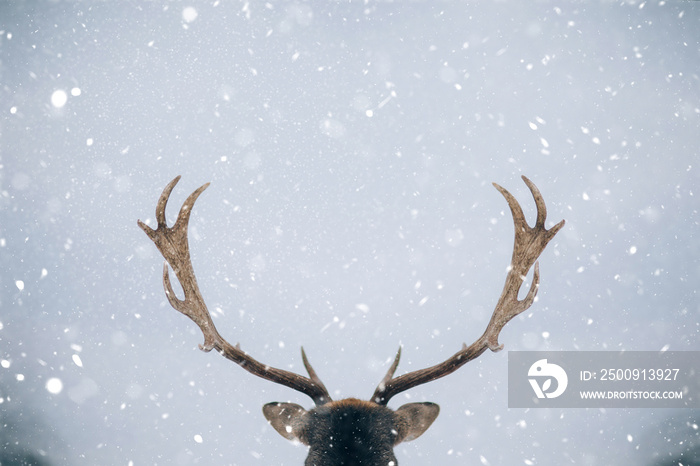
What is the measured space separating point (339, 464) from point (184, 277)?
2031 millimetres

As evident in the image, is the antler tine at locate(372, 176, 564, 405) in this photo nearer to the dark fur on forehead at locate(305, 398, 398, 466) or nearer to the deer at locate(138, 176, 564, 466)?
the deer at locate(138, 176, 564, 466)

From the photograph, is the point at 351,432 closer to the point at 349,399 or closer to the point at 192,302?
the point at 349,399

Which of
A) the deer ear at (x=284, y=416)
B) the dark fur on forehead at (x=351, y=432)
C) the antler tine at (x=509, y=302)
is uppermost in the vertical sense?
the antler tine at (x=509, y=302)

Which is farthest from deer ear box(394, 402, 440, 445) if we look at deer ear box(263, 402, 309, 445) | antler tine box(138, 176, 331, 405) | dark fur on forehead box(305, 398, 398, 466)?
deer ear box(263, 402, 309, 445)

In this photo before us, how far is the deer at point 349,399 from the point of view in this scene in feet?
13.1

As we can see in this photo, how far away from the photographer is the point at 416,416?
4434 mm

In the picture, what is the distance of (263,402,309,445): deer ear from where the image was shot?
4.37m

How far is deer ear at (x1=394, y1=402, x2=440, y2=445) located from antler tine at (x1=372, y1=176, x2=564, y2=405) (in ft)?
0.48

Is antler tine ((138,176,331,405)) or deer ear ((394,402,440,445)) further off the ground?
antler tine ((138,176,331,405))

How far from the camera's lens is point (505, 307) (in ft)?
16.1

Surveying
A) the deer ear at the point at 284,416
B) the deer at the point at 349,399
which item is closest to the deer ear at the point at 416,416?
the deer at the point at 349,399

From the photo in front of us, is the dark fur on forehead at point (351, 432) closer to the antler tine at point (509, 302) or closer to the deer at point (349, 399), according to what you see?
the deer at point (349, 399)

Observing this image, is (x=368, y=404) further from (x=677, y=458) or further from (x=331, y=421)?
(x=677, y=458)

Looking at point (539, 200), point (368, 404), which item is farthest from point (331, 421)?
point (539, 200)
